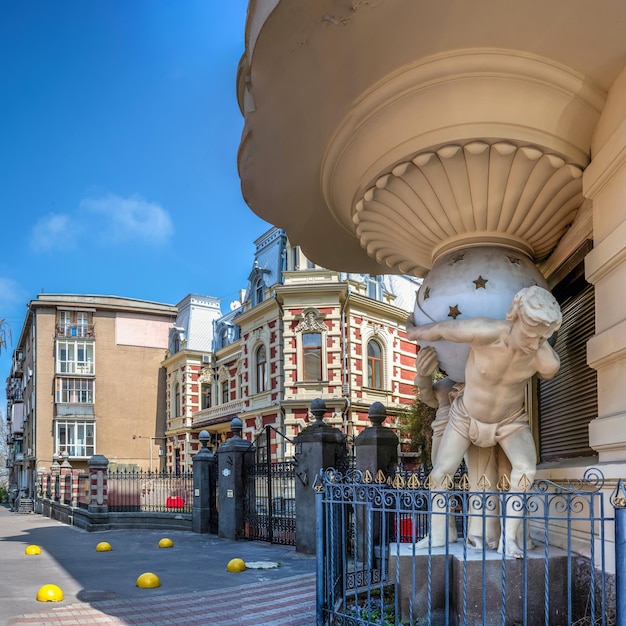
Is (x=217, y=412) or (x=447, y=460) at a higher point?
(x=447, y=460)

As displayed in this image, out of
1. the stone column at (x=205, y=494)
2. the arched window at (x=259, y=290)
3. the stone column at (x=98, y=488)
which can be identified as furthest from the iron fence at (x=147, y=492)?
the arched window at (x=259, y=290)

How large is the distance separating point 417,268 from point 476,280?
1.79 meters

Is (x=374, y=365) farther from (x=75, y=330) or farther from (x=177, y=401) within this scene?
(x=75, y=330)

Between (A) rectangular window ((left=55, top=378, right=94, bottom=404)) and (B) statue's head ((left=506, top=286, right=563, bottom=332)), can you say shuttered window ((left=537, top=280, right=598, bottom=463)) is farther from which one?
(A) rectangular window ((left=55, top=378, right=94, bottom=404))

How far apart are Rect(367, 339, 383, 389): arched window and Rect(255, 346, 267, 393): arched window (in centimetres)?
471

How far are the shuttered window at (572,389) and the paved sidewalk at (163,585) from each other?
2.97 meters

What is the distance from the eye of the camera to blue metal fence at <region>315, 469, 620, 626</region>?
4.40 meters

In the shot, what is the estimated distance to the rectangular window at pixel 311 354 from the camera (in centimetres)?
2702

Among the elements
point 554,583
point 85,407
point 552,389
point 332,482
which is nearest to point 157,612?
point 332,482

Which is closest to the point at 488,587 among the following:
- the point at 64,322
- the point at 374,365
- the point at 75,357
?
the point at 374,365

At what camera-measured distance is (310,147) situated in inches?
230

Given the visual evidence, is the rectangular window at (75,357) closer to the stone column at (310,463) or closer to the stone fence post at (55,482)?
the stone fence post at (55,482)

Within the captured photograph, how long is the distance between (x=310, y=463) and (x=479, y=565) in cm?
716

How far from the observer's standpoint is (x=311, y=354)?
27.2m
